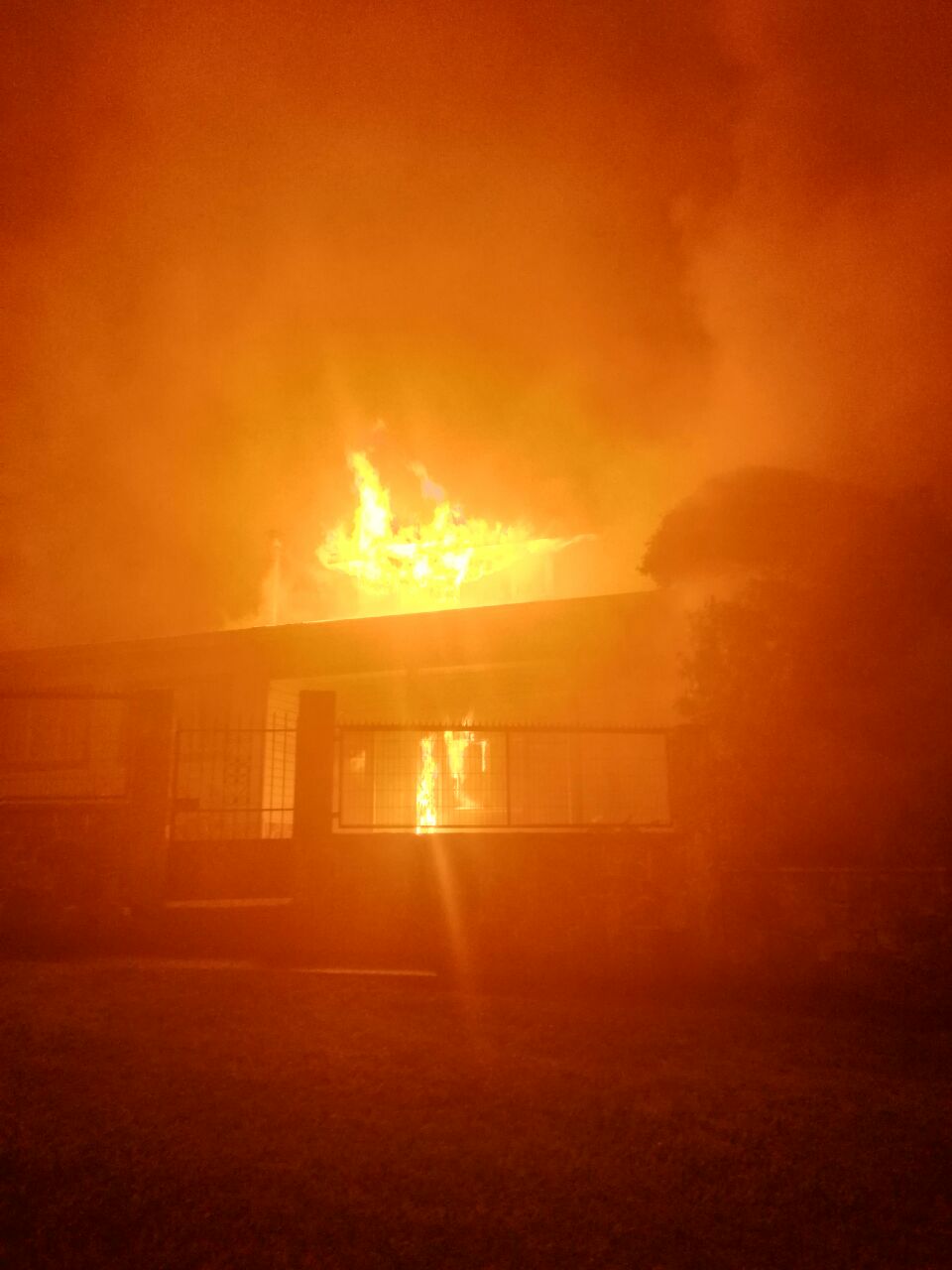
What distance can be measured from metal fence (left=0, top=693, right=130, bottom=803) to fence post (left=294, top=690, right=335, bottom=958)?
21.2 feet

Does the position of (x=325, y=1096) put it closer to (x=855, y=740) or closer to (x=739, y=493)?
(x=855, y=740)

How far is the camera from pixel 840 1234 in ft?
11.5

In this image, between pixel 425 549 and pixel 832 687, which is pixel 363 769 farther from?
pixel 425 549

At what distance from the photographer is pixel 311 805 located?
891 cm

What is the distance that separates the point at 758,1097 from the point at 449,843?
13.4 feet

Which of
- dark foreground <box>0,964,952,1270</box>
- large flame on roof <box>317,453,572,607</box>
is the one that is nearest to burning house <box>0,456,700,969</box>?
dark foreground <box>0,964,952,1270</box>

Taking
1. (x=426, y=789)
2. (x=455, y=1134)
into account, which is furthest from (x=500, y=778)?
(x=455, y=1134)

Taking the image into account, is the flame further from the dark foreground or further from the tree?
the dark foreground

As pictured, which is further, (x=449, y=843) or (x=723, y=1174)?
(x=449, y=843)

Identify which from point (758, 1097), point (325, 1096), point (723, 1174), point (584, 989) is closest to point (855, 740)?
point (584, 989)

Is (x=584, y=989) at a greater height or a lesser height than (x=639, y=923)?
lesser

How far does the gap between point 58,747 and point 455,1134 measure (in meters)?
14.7

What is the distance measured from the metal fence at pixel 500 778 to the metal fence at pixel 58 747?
204 inches

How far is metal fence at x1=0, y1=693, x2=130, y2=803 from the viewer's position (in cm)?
1501
